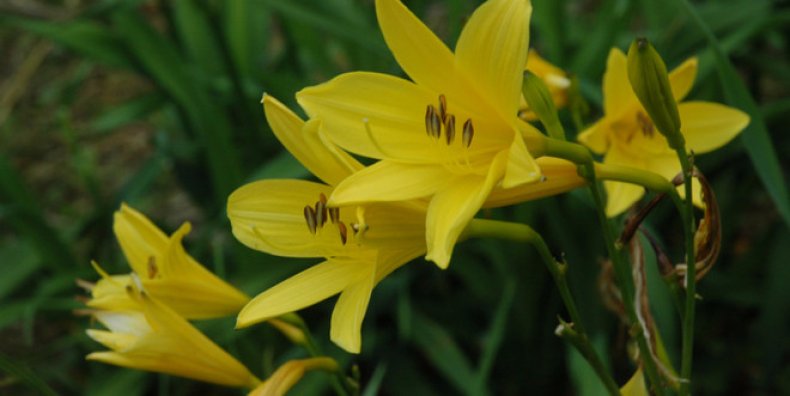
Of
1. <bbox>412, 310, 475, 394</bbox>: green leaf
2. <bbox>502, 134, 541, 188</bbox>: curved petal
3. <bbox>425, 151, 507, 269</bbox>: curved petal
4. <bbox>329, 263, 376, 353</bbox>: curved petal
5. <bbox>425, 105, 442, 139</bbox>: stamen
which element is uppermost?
<bbox>425, 105, 442, 139</bbox>: stamen

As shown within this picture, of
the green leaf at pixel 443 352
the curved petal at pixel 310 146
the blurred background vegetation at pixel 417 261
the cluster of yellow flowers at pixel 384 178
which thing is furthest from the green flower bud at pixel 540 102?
the green leaf at pixel 443 352

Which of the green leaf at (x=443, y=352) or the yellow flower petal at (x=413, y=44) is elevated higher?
the yellow flower petal at (x=413, y=44)

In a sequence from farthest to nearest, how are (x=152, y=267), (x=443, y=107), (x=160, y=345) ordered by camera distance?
(x=152, y=267) → (x=160, y=345) → (x=443, y=107)

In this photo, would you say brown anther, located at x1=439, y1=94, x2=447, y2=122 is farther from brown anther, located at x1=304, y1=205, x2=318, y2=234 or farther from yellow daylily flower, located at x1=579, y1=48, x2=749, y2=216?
yellow daylily flower, located at x1=579, y1=48, x2=749, y2=216

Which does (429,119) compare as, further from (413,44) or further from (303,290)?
(303,290)

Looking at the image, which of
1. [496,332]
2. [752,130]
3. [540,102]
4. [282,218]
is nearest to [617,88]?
[752,130]

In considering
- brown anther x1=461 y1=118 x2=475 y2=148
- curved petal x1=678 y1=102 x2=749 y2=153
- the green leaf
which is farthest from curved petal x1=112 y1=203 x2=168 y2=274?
the green leaf

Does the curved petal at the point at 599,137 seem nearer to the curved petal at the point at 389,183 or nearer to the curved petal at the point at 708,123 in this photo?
the curved petal at the point at 708,123
